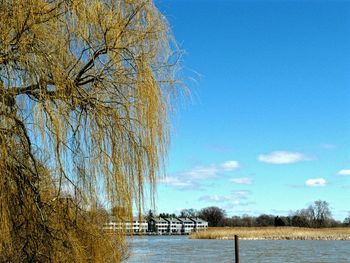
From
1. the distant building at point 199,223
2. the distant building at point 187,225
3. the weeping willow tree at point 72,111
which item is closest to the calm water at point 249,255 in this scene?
the weeping willow tree at point 72,111

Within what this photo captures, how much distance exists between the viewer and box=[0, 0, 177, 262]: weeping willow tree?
4078 mm

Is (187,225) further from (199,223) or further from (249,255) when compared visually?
(249,255)

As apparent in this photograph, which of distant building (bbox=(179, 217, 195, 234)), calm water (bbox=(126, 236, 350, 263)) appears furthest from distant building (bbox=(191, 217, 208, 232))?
calm water (bbox=(126, 236, 350, 263))

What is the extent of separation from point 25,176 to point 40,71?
3.23 feet

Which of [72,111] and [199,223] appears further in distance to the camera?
[199,223]

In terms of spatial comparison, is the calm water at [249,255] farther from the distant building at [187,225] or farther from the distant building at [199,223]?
the distant building at [187,225]

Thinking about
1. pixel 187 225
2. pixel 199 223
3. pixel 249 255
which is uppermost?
pixel 199 223

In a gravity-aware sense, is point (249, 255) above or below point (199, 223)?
below

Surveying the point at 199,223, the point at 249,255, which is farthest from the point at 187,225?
the point at 249,255

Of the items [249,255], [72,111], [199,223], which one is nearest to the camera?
[72,111]

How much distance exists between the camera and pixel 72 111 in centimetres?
436

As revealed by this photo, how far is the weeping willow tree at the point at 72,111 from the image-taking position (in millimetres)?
Answer: 4078

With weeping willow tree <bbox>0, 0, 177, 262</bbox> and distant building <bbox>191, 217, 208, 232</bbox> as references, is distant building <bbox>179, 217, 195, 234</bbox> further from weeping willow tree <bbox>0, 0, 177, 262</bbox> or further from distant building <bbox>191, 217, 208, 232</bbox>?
weeping willow tree <bbox>0, 0, 177, 262</bbox>

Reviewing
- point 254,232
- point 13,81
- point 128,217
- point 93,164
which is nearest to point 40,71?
point 13,81
